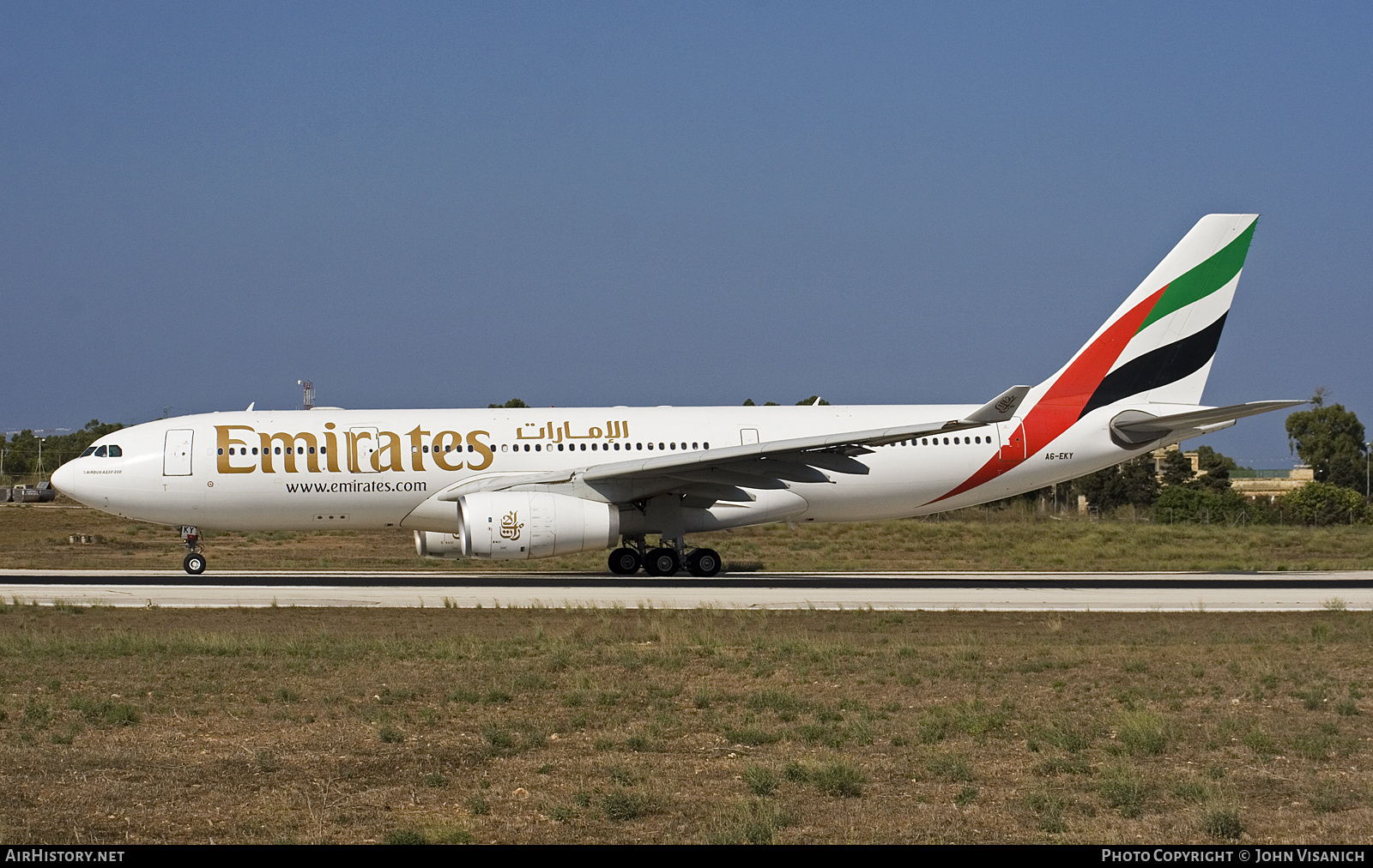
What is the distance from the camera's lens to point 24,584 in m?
23.3

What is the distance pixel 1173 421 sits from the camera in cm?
2550

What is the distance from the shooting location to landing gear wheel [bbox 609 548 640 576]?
26125mm

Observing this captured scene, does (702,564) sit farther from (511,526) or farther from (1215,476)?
(1215,476)

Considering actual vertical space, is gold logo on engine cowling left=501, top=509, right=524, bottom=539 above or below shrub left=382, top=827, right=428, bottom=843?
above

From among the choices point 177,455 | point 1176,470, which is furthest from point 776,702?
point 1176,470

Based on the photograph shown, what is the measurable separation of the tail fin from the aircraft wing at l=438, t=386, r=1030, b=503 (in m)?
3.05

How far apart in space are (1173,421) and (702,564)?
367 inches

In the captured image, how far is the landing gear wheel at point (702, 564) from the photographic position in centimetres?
2567

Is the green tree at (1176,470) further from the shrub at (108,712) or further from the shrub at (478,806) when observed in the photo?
the shrub at (478,806)

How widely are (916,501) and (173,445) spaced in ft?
47.4

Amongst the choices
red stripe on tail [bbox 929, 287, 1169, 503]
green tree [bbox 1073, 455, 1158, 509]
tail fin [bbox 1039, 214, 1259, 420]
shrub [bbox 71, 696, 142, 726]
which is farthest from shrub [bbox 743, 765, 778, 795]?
green tree [bbox 1073, 455, 1158, 509]

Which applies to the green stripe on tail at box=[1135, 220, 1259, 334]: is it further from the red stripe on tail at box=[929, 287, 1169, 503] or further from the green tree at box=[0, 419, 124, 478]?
the green tree at box=[0, 419, 124, 478]

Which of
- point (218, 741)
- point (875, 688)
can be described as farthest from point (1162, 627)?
point (218, 741)

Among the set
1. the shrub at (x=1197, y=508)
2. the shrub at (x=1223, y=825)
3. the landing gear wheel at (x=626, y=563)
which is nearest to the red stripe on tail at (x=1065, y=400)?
the landing gear wheel at (x=626, y=563)
